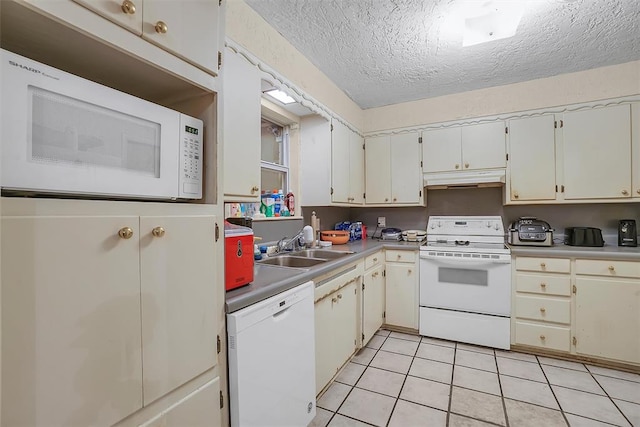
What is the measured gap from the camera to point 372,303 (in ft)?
8.62

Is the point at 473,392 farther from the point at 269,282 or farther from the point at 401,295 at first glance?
the point at 269,282

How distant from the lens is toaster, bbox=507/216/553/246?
2.56 meters

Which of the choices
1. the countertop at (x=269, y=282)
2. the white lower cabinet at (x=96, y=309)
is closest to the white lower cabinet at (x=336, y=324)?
the countertop at (x=269, y=282)

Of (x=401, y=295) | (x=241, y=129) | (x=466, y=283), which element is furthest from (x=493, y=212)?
(x=241, y=129)

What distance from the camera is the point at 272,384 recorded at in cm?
125

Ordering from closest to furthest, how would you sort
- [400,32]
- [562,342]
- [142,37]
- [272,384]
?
[142,37] < [272,384] < [400,32] < [562,342]

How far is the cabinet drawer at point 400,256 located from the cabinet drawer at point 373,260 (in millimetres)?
88

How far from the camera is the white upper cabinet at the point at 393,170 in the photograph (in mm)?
3162

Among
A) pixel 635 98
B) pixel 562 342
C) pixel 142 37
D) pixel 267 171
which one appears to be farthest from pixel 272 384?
pixel 635 98

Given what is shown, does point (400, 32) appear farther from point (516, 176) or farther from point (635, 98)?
point (635, 98)

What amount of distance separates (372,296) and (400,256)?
1.79 ft

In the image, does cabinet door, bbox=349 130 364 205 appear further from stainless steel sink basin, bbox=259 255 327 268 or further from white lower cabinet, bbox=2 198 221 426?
white lower cabinet, bbox=2 198 221 426

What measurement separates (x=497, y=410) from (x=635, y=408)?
84 cm

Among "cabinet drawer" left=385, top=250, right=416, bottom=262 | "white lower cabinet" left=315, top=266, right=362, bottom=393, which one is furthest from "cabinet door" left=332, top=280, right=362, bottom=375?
"cabinet drawer" left=385, top=250, right=416, bottom=262
